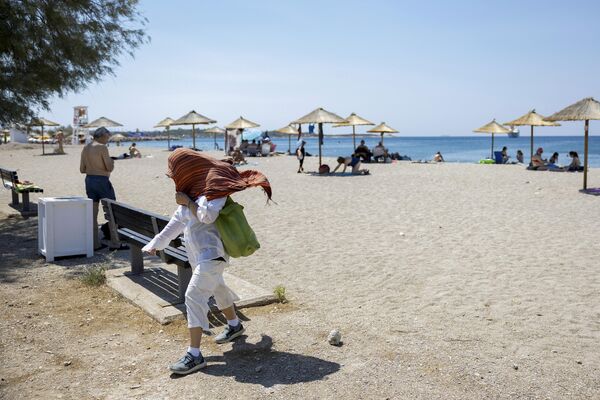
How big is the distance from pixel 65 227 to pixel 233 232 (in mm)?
3638

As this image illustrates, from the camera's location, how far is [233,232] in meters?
3.73

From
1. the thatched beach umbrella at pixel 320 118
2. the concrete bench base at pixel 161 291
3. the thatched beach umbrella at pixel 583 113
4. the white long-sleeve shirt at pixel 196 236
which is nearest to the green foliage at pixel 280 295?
the concrete bench base at pixel 161 291

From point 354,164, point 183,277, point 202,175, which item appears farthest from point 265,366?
point 354,164

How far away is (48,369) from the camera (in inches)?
143

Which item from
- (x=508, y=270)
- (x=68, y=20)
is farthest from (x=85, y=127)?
(x=508, y=270)

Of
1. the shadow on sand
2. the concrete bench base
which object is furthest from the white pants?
the concrete bench base

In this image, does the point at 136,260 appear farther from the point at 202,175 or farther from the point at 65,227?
the point at 202,175

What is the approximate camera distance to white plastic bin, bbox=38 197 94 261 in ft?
21.3

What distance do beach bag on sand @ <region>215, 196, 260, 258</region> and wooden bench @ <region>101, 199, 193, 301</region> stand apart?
0.84 metres

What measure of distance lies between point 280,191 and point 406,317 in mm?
9853

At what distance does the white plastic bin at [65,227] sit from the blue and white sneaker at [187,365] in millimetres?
3627

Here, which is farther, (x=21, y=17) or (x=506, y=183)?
(x=506, y=183)

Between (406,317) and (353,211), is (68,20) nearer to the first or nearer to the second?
(353,211)

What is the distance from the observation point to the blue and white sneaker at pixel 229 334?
4.02m
